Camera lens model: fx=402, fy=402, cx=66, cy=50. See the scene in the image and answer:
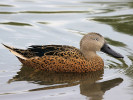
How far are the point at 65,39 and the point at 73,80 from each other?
301 centimetres

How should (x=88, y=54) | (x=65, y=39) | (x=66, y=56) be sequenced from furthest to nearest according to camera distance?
(x=65, y=39)
(x=88, y=54)
(x=66, y=56)

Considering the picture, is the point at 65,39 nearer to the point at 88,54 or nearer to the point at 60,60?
the point at 88,54

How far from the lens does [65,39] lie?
11.5 m

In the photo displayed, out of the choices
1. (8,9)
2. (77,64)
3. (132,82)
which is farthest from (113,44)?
(8,9)

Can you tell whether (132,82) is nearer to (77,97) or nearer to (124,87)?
(124,87)

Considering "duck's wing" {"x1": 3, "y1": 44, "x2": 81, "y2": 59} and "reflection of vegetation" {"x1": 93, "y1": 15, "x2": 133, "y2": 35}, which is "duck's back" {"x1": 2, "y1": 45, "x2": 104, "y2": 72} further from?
"reflection of vegetation" {"x1": 93, "y1": 15, "x2": 133, "y2": 35}

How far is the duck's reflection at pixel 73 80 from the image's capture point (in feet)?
25.7

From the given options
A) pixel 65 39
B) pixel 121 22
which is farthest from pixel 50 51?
pixel 121 22

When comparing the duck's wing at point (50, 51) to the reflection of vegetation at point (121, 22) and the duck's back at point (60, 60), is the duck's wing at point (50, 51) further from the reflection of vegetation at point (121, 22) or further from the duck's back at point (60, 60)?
the reflection of vegetation at point (121, 22)

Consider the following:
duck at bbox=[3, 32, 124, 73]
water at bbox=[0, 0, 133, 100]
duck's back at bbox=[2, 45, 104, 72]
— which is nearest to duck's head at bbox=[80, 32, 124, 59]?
duck at bbox=[3, 32, 124, 73]

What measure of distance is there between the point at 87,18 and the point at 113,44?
9.45ft

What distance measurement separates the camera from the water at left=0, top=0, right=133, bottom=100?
7711mm

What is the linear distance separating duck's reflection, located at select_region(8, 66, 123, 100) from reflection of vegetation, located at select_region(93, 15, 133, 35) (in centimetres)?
335

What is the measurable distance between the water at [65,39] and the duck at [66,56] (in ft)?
0.62
